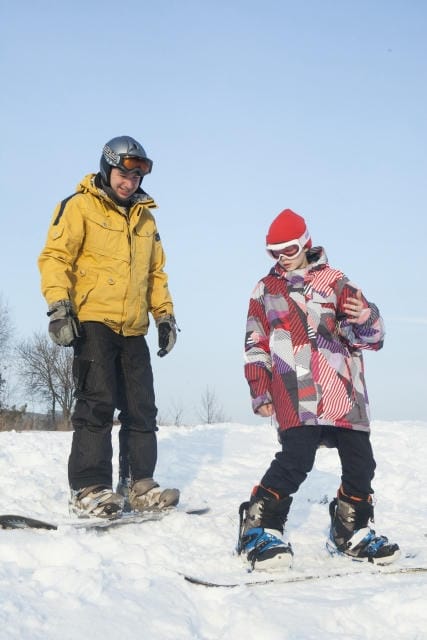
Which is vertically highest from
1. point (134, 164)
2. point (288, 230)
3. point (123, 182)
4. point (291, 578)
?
point (134, 164)

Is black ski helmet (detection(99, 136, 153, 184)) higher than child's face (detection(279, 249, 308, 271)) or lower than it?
higher

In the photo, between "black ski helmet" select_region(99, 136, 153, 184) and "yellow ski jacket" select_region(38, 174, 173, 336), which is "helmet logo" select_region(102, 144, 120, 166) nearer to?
"black ski helmet" select_region(99, 136, 153, 184)

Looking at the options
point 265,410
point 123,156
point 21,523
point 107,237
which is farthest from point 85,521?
point 123,156

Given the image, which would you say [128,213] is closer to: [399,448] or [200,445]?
[200,445]

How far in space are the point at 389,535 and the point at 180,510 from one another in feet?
4.96

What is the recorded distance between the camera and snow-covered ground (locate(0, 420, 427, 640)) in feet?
7.91

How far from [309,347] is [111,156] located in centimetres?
179

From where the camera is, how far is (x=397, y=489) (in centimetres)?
689

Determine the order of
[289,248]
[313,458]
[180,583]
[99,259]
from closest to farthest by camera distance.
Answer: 1. [180,583]
2. [313,458]
3. [289,248]
4. [99,259]

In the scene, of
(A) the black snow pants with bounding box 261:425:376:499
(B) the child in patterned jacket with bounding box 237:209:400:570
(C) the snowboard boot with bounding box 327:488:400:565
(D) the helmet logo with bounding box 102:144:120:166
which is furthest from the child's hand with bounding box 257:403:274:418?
(D) the helmet logo with bounding box 102:144:120:166

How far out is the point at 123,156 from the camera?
4.40 meters

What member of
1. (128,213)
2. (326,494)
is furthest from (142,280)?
(326,494)

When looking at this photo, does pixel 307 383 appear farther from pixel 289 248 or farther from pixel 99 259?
pixel 99 259

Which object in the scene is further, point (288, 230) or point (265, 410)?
point (288, 230)
